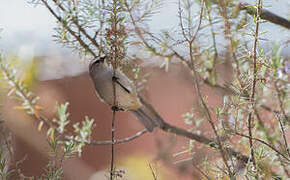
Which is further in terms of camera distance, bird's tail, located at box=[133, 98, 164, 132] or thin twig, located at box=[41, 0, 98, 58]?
bird's tail, located at box=[133, 98, 164, 132]

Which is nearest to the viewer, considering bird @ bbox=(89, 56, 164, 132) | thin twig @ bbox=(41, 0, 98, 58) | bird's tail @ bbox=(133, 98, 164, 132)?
thin twig @ bbox=(41, 0, 98, 58)

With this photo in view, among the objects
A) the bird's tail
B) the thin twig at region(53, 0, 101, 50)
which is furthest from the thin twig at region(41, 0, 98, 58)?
the bird's tail

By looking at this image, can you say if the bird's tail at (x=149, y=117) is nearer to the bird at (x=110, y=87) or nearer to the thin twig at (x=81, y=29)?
the bird at (x=110, y=87)

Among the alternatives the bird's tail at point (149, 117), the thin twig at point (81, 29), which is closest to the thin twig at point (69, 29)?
the thin twig at point (81, 29)

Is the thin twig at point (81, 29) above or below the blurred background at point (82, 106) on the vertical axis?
above

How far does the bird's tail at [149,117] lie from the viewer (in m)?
0.67

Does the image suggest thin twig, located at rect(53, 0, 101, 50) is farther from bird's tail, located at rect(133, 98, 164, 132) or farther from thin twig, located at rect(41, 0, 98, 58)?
bird's tail, located at rect(133, 98, 164, 132)

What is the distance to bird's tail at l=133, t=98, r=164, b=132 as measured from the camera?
26.5 inches

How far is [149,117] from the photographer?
2.56 feet

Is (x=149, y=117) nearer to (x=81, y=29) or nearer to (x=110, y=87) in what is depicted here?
(x=110, y=87)

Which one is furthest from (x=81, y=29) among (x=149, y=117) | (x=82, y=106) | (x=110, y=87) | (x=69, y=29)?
(x=82, y=106)

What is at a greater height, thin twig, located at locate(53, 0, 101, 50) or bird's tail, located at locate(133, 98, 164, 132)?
thin twig, located at locate(53, 0, 101, 50)

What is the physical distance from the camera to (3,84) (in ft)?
1.72

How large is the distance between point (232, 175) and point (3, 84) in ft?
1.19
